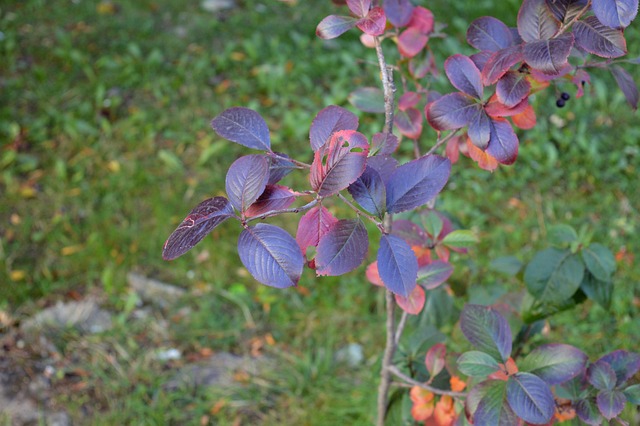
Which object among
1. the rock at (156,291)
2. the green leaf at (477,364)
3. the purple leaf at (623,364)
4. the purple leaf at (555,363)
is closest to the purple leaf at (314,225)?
the green leaf at (477,364)

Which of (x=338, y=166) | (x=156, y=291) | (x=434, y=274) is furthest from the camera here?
(x=156, y=291)

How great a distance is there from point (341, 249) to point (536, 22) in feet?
1.65

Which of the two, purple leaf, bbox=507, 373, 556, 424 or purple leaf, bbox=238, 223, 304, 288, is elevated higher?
purple leaf, bbox=238, 223, 304, 288

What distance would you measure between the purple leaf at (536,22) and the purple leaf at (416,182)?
0.91 feet

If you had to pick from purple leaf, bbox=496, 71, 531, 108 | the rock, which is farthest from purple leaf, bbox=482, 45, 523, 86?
the rock

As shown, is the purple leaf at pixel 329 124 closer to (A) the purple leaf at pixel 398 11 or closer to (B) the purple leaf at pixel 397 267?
(B) the purple leaf at pixel 397 267

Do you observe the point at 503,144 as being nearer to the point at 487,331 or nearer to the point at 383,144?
the point at 383,144

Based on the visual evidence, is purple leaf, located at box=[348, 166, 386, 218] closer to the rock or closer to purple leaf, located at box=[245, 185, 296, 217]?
purple leaf, located at box=[245, 185, 296, 217]

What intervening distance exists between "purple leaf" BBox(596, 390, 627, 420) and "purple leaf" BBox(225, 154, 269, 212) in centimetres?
69

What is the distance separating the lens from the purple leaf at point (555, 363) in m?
1.16

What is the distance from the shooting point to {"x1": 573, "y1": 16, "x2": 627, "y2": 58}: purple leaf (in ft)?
3.29

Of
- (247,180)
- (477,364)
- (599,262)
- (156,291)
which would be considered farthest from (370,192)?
(156,291)

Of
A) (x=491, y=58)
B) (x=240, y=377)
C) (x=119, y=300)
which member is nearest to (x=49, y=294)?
(x=119, y=300)

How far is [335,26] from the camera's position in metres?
1.13
